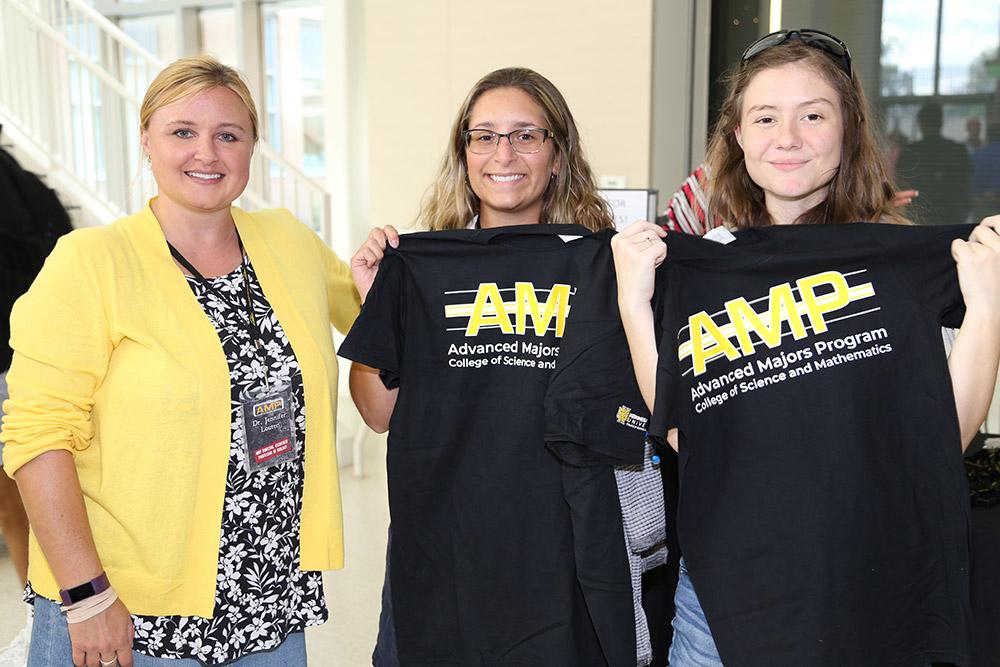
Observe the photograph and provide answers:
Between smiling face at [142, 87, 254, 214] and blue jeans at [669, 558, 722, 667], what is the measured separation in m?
1.06

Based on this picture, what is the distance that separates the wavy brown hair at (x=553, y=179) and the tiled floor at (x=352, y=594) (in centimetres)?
178

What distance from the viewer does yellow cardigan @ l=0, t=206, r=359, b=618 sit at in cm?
141

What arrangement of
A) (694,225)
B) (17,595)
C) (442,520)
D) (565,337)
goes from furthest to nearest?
(17,595) < (694,225) < (442,520) < (565,337)

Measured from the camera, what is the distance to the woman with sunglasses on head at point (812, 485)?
138 cm

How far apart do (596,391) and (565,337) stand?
12 cm

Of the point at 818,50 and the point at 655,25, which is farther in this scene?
the point at 655,25

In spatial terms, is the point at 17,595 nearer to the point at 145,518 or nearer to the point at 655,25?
the point at 145,518

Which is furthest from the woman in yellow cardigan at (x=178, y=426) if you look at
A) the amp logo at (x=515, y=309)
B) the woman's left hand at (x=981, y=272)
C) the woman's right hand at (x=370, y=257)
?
the woman's left hand at (x=981, y=272)

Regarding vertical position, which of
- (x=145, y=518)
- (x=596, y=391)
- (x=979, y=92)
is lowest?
(x=145, y=518)

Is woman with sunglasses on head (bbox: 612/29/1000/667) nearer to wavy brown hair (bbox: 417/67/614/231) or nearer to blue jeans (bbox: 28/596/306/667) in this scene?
wavy brown hair (bbox: 417/67/614/231)

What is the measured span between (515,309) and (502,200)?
236 mm

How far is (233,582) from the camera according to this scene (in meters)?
1.54

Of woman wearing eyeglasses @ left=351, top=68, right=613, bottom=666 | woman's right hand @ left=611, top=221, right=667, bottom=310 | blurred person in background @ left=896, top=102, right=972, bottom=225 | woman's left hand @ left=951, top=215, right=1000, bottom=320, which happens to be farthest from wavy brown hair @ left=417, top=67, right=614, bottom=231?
blurred person in background @ left=896, top=102, right=972, bottom=225

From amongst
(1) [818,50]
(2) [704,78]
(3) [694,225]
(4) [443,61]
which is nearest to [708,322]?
(1) [818,50]
